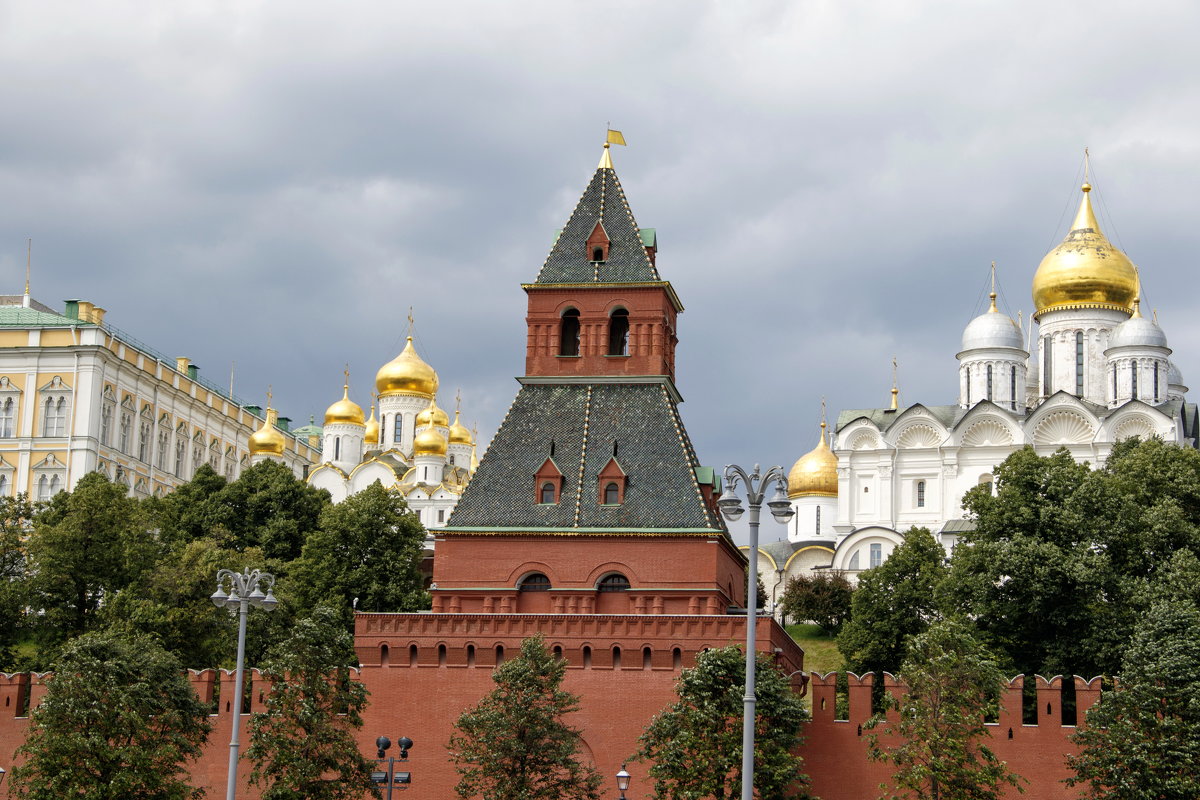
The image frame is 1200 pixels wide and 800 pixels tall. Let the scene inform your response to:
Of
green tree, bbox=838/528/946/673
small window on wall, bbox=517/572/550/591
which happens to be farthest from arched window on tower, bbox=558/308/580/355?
green tree, bbox=838/528/946/673

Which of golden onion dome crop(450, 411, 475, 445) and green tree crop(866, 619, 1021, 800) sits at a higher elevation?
golden onion dome crop(450, 411, 475, 445)

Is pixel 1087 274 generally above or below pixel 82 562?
above

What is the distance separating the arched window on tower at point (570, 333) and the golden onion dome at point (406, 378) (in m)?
57.9

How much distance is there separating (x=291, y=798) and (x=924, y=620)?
25.6 m

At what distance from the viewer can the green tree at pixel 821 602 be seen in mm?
71562

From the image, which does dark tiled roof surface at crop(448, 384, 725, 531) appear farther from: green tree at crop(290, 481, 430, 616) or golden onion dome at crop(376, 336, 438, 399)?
golden onion dome at crop(376, 336, 438, 399)


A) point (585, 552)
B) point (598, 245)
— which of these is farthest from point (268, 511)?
point (585, 552)

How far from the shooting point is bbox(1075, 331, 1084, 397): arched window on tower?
8475 cm

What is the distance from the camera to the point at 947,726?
119 ft

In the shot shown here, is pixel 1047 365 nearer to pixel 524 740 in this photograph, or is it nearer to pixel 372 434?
pixel 372 434

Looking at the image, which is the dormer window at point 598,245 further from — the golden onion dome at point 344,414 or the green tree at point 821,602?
the golden onion dome at point 344,414

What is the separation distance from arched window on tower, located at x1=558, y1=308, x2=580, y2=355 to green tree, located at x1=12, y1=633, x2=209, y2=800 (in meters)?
11.8

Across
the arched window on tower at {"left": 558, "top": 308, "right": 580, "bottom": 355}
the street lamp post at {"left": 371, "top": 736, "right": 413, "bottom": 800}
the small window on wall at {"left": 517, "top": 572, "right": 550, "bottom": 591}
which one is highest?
the arched window on tower at {"left": 558, "top": 308, "right": 580, "bottom": 355}

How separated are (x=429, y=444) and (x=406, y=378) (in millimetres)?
6322
